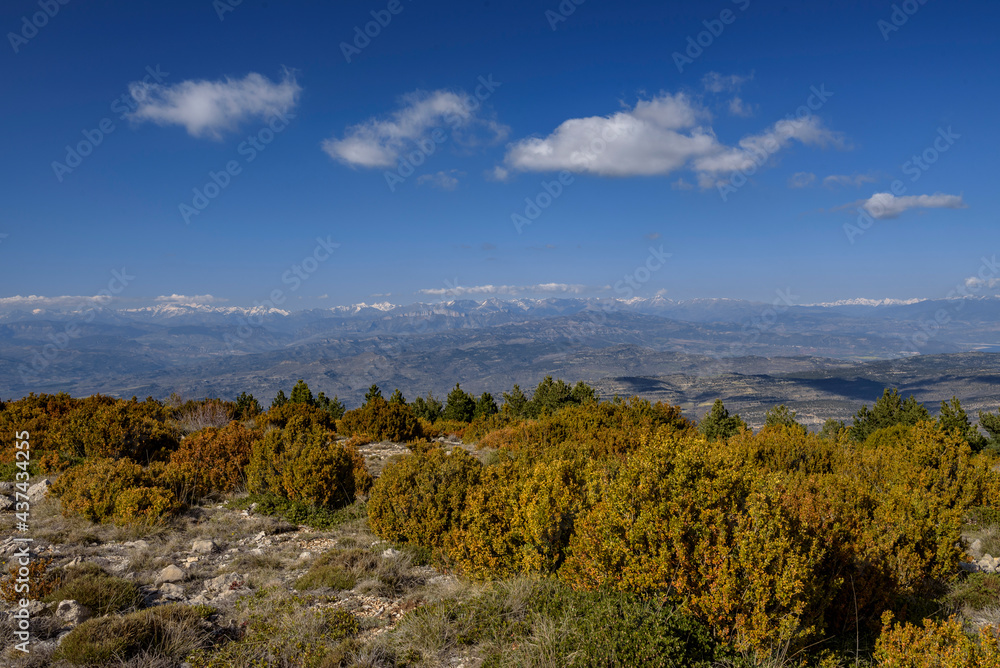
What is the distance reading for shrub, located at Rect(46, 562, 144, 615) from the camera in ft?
19.3

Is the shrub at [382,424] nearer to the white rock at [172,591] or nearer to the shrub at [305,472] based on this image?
the shrub at [305,472]

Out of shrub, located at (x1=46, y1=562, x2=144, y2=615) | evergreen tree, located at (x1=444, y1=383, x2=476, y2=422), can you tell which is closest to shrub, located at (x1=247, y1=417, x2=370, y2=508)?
shrub, located at (x1=46, y1=562, x2=144, y2=615)

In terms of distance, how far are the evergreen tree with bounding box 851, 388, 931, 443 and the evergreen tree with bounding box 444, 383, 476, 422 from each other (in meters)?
28.1

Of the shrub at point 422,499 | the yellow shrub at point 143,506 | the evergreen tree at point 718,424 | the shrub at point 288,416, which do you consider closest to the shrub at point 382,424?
the shrub at point 288,416

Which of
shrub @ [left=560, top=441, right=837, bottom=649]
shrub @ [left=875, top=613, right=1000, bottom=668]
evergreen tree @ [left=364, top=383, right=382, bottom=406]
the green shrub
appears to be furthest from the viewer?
evergreen tree @ [left=364, top=383, right=382, bottom=406]

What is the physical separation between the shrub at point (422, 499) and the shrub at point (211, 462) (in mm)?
5413

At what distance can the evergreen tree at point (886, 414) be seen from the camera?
3034 centimetres

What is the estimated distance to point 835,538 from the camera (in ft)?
19.2

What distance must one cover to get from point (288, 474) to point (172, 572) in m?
3.97

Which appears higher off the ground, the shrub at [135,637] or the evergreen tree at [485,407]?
the shrub at [135,637]

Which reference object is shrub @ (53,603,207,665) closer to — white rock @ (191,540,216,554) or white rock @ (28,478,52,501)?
white rock @ (191,540,216,554)

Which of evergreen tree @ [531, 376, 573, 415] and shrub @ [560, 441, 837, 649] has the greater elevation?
shrub @ [560, 441, 837, 649]

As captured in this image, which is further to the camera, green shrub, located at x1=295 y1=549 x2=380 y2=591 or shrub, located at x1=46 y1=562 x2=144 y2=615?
green shrub, located at x1=295 y1=549 x2=380 y2=591

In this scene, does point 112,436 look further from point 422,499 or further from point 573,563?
point 573,563
